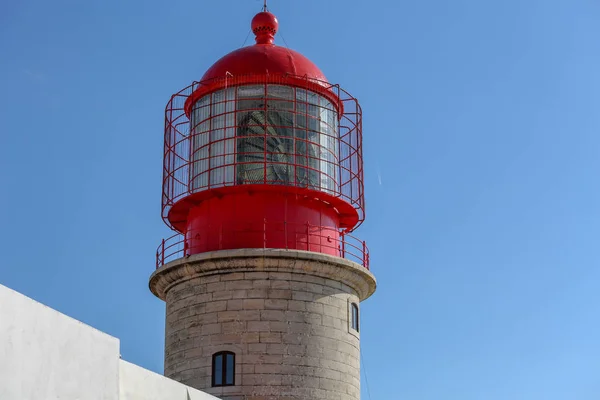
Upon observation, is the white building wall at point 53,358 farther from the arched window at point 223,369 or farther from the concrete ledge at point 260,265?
the concrete ledge at point 260,265

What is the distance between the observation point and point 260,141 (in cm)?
2012

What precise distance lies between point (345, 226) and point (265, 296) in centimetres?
302

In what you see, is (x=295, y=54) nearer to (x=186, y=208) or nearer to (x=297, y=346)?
(x=186, y=208)

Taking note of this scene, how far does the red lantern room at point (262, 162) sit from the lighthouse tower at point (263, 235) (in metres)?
0.03

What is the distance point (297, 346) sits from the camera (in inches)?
751

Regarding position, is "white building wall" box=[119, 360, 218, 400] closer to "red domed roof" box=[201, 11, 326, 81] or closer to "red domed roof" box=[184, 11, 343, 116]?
"red domed roof" box=[184, 11, 343, 116]

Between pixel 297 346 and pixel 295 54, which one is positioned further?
pixel 295 54

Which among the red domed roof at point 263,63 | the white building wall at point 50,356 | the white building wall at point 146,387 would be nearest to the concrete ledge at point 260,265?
the red domed roof at point 263,63

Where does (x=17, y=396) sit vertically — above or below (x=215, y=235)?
below

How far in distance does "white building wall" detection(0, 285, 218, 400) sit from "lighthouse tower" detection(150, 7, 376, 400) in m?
5.00

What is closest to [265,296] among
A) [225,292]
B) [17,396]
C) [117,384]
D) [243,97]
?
[225,292]

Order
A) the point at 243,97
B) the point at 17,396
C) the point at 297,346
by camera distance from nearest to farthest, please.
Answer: the point at 17,396 → the point at 297,346 → the point at 243,97

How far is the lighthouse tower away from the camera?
62.5ft

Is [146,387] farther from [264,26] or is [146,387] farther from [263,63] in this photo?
[264,26]
